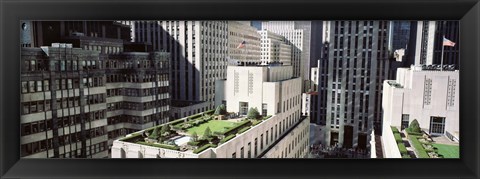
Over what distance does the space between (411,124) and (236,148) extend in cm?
258

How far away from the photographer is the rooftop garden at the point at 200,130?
404cm

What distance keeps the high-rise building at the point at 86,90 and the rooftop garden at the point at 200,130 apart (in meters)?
0.41

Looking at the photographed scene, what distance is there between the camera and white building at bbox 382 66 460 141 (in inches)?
148

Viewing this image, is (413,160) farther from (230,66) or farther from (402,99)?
(230,66)

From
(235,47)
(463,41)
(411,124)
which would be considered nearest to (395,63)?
(411,124)

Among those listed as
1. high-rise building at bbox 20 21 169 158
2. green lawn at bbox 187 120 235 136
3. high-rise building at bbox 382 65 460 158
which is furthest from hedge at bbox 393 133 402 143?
high-rise building at bbox 20 21 169 158

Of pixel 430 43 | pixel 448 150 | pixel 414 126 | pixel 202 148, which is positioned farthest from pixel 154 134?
pixel 430 43

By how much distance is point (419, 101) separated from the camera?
4.17m

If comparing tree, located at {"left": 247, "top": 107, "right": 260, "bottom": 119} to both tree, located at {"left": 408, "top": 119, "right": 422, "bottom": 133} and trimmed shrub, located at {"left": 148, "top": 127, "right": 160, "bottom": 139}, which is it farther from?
Answer: tree, located at {"left": 408, "top": 119, "right": 422, "bottom": 133}

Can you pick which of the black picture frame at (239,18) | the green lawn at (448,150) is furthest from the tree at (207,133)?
the green lawn at (448,150)

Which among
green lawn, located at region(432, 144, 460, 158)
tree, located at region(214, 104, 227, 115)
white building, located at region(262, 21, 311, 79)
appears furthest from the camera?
tree, located at region(214, 104, 227, 115)

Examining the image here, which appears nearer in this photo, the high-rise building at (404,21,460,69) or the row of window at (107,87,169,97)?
the high-rise building at (404,21,460,69)

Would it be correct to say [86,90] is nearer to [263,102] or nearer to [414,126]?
[263,102]

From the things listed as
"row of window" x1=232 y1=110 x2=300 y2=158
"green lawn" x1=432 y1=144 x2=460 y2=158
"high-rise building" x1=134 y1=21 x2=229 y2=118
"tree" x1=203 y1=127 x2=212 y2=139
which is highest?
"high-rise building" x1=134 y1=21 x2=229 y2=118
